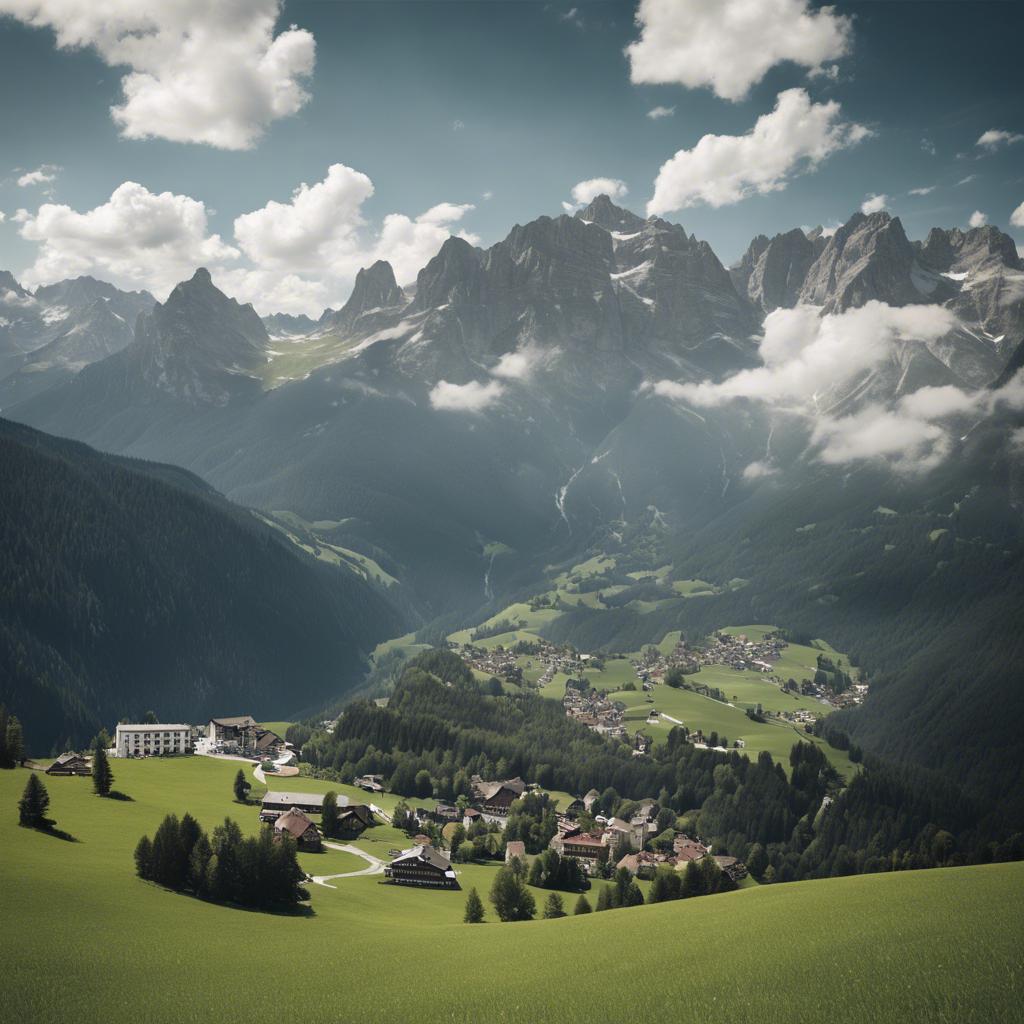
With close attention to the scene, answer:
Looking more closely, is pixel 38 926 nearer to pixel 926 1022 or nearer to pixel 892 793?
pixel 926 1022

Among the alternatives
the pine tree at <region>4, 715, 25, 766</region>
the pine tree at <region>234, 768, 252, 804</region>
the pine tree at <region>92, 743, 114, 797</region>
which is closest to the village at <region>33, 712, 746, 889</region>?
the pine tree at <region>234, 768, 252, 804</region>

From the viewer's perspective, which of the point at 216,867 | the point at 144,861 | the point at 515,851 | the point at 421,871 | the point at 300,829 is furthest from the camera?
the point at 515,851

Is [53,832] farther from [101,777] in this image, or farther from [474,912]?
[474,912]

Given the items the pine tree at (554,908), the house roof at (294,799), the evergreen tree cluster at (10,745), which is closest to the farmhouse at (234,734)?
the house roof at (294,799)

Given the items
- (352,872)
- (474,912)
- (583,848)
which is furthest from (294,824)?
(583,848)

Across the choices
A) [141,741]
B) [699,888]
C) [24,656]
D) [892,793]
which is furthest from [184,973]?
[24,656]

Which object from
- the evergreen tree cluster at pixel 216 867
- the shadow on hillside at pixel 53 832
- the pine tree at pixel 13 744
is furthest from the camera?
the pine tree at pixel 13 744

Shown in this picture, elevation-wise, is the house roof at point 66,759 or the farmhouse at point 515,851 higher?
the house roof at point 66,759

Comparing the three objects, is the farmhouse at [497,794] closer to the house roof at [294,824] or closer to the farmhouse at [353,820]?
the farmhouse at [353,820]

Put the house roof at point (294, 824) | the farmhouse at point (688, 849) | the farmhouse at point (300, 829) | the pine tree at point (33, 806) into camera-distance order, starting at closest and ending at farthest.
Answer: the pine tree at point (33, 806) → the farmhouse at point (300, 829) → the house roof at point (294, 824) → the farmhouse at point (688, 849)
